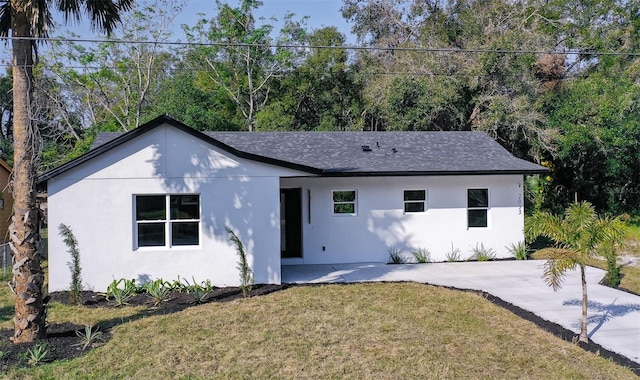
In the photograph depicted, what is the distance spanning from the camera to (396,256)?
45.1ft

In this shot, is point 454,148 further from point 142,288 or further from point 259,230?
point 142,288

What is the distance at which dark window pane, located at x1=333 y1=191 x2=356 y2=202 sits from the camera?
13703mm

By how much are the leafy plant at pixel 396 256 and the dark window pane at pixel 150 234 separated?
6.44 meters

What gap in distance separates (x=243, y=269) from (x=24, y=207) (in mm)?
4172

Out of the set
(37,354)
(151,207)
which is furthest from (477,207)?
(37,354)

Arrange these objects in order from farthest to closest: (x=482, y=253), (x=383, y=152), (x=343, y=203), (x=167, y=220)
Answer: (x=383, y=152) < (x=482, y=253) < (x=343, y=203) < (x=167, y=220)

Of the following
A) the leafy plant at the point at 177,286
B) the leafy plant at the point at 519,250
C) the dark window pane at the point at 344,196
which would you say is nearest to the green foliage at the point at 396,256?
the dark window pane at the point at 344,196

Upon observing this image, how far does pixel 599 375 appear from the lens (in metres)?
5.72

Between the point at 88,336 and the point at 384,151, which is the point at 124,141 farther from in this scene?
the point at 384,151

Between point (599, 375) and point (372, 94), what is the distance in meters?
20.2

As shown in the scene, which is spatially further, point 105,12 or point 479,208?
point 479,208

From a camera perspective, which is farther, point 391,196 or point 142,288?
point 391,196

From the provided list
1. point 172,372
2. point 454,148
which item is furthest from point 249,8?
point 172,372

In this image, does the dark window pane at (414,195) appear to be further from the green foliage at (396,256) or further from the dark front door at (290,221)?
the dark front door at (290,221)
